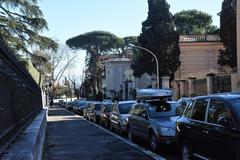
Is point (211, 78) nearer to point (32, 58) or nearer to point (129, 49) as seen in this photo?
point (32, 58)

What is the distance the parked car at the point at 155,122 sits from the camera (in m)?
14.6

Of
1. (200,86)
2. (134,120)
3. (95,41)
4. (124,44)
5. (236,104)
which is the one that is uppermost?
(95,41)

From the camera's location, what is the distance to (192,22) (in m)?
88.9

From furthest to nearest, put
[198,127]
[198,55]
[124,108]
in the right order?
[198,55], [124,108], [198,127]

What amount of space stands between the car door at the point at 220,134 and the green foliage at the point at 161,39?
Answer: 5005 cm

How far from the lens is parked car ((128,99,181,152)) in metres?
14.6

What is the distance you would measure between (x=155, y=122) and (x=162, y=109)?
1.25 meters

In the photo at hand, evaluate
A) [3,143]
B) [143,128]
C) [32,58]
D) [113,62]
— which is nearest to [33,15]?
[32,58]

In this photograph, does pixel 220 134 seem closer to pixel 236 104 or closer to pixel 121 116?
pixel 236 104

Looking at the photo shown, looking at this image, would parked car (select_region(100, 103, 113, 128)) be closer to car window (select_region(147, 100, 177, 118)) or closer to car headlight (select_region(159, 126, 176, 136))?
car window (select_region(147, 100, 177, 118))

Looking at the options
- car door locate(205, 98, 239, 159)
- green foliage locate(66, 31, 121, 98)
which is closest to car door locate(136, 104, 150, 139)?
car door locate(205, 98, 239, 159)

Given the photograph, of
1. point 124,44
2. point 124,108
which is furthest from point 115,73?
point 124,108

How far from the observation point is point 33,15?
99.3 feet

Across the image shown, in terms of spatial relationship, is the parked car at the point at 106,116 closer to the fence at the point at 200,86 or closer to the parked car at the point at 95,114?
the parked car at the point at 95,114
